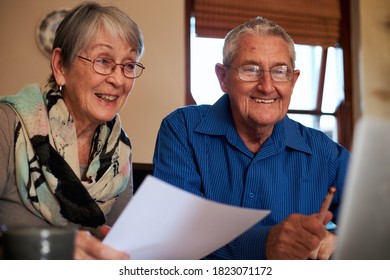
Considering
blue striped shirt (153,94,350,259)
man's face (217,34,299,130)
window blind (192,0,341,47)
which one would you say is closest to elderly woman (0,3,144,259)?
blue striped shirt (153,94,350,259)

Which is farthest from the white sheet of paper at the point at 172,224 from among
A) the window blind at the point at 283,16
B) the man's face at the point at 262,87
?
the window blind at the point at 283,16

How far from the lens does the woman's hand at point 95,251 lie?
742 millimetres

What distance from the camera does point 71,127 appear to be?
1.42m

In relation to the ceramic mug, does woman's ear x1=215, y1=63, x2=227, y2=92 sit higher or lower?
higher

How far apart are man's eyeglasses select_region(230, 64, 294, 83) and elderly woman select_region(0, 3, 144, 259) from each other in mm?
314

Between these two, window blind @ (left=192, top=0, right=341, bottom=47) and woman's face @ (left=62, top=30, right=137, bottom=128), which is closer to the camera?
woman's face @ (left=62, top=30, right=137, bottom=128)

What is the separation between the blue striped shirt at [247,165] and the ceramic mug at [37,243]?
822mm

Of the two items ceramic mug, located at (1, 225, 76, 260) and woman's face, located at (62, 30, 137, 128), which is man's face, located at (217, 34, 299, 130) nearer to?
woman's face, located at (62, 30, 137, 128)

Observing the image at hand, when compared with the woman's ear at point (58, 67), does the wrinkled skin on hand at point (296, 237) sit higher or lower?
lower

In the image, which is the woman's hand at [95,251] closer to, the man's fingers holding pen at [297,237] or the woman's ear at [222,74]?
the man's fingers holding pen at [297,237]

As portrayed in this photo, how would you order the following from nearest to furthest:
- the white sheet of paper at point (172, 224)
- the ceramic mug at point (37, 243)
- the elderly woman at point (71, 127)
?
1. the ceramic mug at point (37, 243)
2. the white sheet of paper at point (172, 224)
3. the elderly woman at point (71, 127)

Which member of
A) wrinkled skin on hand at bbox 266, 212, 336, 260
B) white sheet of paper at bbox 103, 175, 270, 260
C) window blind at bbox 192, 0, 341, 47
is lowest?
wrinkled skin on hand at bbox 266, 212, 336, 260

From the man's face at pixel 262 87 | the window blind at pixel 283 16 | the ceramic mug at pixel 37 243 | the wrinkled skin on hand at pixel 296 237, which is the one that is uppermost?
the window blind at pixel 283 16

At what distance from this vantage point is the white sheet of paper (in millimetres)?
677
